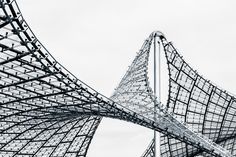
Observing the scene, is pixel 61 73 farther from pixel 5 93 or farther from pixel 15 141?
pixel 15 141

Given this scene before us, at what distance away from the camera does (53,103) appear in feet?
142

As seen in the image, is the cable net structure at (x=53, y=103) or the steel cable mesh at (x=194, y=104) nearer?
the cable net structure at (x=53, y=103)

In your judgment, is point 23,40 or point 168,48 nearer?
point 23,40

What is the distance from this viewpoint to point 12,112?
45906 mm

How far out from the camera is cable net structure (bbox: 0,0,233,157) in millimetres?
28812

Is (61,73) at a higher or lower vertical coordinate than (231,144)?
higher

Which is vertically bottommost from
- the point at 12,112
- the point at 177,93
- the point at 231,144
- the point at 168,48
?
the point at 231,144

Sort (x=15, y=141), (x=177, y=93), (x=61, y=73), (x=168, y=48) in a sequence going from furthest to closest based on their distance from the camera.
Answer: (x=15, y=141)
(x=177, y=93)
(x=168, y=48)
(x=61, y=73)

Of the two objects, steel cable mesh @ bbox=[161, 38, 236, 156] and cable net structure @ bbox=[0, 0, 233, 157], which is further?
steel cable mesh @ bbox=[161, 38, 236, 156]

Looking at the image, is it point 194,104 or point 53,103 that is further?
point 194,104

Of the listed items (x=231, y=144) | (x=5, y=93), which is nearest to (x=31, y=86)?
(x=5, y=93)

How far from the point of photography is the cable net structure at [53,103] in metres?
28.8

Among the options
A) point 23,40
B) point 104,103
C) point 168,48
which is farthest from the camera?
point 168,48

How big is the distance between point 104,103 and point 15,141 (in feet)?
89.3
